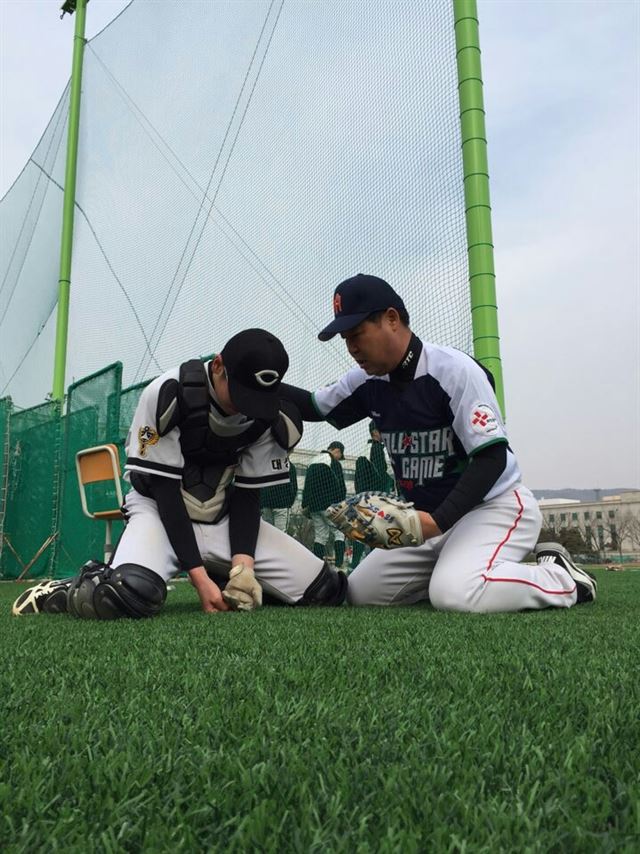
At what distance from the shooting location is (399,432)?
8.95 feet

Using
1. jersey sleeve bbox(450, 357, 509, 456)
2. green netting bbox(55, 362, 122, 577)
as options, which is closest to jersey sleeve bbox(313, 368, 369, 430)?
jersey sleeve bbox(450, 357, 509, 456)

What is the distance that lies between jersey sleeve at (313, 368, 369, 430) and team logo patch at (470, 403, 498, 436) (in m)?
0.59

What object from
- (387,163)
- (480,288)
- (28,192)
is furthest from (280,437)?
(28,192)

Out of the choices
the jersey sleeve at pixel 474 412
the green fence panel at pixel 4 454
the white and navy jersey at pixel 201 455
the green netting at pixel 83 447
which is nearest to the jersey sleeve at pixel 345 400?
the white and navy jersey at pixel 201 455

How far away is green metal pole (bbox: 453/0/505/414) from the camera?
3.60 metres

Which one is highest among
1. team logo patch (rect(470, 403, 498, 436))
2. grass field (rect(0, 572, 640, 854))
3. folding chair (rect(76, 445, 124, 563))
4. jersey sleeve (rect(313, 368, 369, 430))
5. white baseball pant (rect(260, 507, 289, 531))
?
jersey sleeve (rect(313, 368, 369, 430))

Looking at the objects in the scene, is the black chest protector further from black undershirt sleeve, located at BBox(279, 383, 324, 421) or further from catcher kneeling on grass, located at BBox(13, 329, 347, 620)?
black undershirt sleeve, located at BBox(279, 383, 324, 421)

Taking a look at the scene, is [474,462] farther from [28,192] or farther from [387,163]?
[28,192]

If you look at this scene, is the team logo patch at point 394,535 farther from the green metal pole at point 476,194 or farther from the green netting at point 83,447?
the green netting at point 83,447

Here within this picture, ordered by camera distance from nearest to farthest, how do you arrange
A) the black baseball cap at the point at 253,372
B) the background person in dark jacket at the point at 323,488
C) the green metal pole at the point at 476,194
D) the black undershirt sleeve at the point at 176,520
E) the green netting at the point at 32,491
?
the black baseball cap at the point at 253,372, the black undershirt sleeve at the point at 176,520, the green metal pole at the point at 476,194, the background person in dark jacket at the point at 323,488, the green netting at the point at 32,491

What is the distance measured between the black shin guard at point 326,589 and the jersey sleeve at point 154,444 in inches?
30.7

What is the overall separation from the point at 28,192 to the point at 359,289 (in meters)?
9.24

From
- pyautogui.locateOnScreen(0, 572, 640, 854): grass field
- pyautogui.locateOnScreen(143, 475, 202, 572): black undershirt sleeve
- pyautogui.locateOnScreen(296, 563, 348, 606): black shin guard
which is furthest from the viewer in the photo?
pyautogui.locateOnScreen(296, 563, 348, 606): black shin guard

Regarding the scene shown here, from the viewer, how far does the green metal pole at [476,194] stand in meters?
3.60
